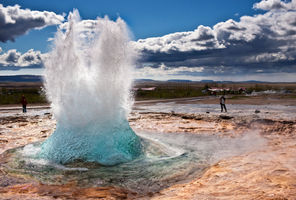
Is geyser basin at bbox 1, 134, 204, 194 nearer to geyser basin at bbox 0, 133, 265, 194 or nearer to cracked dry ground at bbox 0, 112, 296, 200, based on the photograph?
geyser basin at bbox 0, 133, 265, 194

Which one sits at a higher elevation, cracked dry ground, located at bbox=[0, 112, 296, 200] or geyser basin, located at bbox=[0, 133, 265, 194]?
cracked dry ground, located at bbox=[0, 112, 296, 200]

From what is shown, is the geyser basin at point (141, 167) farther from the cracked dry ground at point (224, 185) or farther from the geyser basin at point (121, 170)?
the cracked dry ground at point (224, 185)

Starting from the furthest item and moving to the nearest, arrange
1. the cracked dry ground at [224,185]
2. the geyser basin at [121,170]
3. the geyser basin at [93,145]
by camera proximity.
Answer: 1. the geyser basin at [93,145]
2. the geyser basin at [121,170]
3. the cracked dry ground at [224,185]

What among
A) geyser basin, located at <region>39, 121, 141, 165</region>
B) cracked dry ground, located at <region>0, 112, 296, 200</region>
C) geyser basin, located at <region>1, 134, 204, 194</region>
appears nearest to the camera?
cracked dry ground, located at <region>0, 112, 296, 200</region>

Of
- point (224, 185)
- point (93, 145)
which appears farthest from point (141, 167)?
point (224, 185)

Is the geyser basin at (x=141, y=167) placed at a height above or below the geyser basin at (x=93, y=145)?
below

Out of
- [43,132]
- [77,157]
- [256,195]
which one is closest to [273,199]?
[256,195]

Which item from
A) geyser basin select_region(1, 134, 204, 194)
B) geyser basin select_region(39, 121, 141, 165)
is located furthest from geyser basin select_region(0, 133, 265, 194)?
geyser basin select_region(39, 121, 141, 165)

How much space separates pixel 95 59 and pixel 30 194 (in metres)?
4.19

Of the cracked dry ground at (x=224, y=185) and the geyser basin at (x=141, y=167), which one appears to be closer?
the cracked dry ground at (x=224, y=185)

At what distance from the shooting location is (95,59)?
7.81 metres

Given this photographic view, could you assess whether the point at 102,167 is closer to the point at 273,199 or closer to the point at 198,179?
the point at 198,179

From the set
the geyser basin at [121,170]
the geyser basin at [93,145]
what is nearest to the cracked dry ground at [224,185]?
the geyser basin at [121,170]

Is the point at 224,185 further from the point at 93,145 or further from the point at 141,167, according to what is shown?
the point at 93,145
